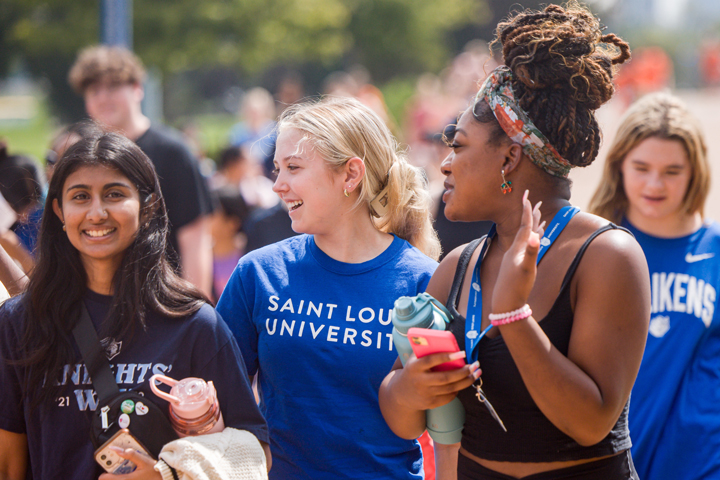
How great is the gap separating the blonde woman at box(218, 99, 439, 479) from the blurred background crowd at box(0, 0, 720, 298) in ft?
1.50

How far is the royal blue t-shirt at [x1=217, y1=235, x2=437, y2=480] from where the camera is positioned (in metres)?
2.59

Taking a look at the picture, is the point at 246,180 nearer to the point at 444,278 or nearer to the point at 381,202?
the point at 381,202

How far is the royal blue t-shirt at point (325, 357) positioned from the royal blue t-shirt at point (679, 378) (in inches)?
44.7

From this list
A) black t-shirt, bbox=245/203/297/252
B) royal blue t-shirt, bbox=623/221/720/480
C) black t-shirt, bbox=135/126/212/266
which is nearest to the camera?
royal blue t-shirt, bbox=623/221/720/480

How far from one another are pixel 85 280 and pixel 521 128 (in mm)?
1523

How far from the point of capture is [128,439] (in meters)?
2.11

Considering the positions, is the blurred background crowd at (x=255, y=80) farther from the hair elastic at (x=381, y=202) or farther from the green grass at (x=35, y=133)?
the hair elastic at (x=381, y=202)

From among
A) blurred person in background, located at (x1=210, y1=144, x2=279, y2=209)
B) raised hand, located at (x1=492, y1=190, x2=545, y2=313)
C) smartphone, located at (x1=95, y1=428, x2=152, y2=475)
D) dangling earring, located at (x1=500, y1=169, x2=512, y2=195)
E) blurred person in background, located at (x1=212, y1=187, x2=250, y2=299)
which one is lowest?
smartphone, located at (x1=95, y1=428, x2=152, y2=475)

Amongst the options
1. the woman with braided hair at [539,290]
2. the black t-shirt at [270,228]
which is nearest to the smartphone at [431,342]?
the woman with braided hair at [539,290]

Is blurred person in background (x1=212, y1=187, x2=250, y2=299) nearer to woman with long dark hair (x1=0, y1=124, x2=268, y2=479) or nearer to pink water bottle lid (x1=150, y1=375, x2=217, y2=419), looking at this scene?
woman with long dark hair (x1=0, y1=124, x2=268, y2=479)

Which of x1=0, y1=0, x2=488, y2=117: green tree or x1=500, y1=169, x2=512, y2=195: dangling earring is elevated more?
x1=0, y1=0, x2=488, y2=117: green tree

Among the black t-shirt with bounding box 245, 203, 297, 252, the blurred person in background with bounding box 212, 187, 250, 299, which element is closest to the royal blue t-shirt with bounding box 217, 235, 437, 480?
the black t-shirt with bounding box 245, 203, 297, 252

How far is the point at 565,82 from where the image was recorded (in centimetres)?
202

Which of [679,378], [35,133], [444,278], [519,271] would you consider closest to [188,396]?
[444,278]
